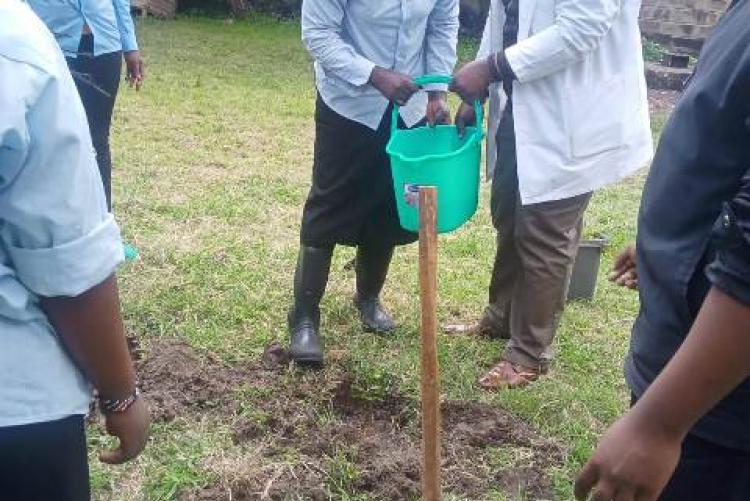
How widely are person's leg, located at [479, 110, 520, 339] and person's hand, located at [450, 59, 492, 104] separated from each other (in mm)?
236

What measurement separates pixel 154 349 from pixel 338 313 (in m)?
0.87

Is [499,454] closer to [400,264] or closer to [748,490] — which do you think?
[748,490]

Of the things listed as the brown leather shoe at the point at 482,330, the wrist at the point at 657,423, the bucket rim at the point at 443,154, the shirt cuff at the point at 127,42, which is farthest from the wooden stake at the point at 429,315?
the shirt cuff at the point at 127,42

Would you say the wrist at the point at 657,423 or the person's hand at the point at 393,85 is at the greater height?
the wrist at the point at 657,423

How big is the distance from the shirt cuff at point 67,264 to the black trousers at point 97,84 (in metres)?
2.91

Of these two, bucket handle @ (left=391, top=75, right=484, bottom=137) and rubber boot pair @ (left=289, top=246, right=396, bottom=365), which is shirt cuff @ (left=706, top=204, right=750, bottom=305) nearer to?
bucket handle @ (left=391, top=75, right=484, bottom=137)

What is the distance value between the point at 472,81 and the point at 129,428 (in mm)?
2014

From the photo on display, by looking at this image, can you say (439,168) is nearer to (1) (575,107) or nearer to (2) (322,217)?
(1) (575,107)

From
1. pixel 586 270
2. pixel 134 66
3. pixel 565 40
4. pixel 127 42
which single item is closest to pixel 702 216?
pixel 565 40

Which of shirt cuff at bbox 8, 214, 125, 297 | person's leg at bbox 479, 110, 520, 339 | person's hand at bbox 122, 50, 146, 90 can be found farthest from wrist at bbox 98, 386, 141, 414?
person's hand at bbox 122, 50, 146, 90

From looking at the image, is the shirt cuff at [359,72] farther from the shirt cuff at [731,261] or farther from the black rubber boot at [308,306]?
the shirt cuff at [731,261]

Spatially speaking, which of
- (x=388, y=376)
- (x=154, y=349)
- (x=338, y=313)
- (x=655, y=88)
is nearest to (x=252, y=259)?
(x=338, y=313)

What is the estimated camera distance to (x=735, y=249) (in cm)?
125

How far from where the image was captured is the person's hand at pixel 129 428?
161cm
